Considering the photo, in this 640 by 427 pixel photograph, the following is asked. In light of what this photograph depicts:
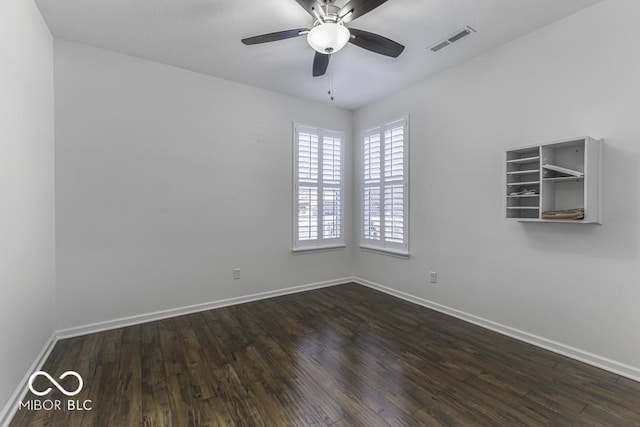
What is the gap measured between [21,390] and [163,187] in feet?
6.61

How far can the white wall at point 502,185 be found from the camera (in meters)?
2.17

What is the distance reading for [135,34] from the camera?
8.83 feet

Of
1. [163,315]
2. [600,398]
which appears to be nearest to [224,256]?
[163,315]

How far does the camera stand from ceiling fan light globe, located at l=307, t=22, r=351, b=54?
2.00 m

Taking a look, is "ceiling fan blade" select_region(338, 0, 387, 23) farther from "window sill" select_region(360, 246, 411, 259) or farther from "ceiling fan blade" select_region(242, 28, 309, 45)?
"window sill" select_region(360, 246, 411, 259)

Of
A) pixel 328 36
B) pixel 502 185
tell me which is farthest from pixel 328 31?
pixel 502 185

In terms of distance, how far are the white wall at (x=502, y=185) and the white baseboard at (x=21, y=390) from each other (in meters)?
3.72

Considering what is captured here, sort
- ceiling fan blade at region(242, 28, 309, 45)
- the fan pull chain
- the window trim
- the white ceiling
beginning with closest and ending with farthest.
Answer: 1. ceiling fan blade at region(242, 28, 309, 45)
2. the white ceiling
3. the fan pull chain
4. the window trim

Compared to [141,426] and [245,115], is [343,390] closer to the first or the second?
[141,426]

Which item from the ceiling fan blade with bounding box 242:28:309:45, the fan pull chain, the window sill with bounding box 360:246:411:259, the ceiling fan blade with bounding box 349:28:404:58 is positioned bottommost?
the window sill with bounding box 360:246:411:259

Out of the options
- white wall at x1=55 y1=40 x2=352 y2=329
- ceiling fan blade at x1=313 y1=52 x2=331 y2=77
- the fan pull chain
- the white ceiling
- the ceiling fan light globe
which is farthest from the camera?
the fan pull chain

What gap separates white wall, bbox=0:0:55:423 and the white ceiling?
1.58 feet

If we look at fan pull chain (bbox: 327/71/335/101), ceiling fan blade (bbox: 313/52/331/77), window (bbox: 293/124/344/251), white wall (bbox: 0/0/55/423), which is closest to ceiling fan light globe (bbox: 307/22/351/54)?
ceiling fan blade (bbox: 313/52/331/77)

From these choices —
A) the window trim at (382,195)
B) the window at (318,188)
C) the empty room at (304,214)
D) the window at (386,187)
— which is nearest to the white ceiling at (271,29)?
the empty room at (304,214)
